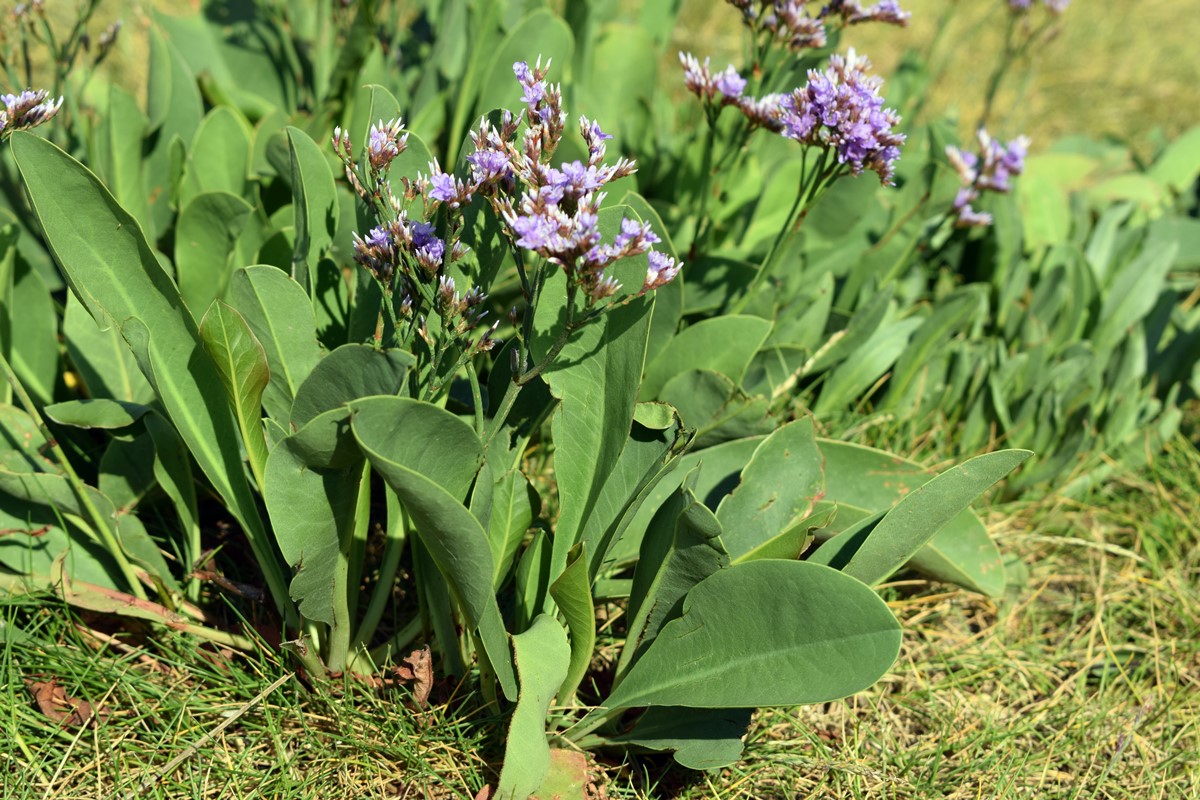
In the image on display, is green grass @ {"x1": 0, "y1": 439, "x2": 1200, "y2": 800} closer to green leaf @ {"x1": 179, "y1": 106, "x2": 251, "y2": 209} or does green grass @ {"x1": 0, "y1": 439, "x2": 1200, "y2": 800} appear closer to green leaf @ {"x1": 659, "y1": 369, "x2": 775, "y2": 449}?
green leaf @ {"x1": 659, "y1": 369, "x2": 775, "y2": 449}

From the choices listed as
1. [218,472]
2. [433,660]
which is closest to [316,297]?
[218,472]

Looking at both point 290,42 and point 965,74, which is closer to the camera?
point 290,42

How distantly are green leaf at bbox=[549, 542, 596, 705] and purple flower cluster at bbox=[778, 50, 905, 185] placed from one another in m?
0.84

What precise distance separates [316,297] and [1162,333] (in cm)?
233

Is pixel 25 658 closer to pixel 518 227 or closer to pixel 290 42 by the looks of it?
pixel 518 227

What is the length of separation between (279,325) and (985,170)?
1897mm

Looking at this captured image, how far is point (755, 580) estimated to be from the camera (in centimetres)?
153

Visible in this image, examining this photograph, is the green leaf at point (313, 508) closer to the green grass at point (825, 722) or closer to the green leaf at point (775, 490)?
the green grass at point (825, 722)

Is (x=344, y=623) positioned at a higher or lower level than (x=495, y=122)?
lower

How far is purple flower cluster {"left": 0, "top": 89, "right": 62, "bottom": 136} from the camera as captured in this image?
1.53 m

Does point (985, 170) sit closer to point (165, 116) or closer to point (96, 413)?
point (165, 116)

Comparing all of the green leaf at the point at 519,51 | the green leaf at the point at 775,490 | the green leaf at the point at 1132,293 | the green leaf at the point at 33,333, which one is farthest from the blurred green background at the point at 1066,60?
the green leaf at the point at 775,490

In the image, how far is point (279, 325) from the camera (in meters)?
1.79

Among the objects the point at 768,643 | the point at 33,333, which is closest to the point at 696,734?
the point at 768,643
